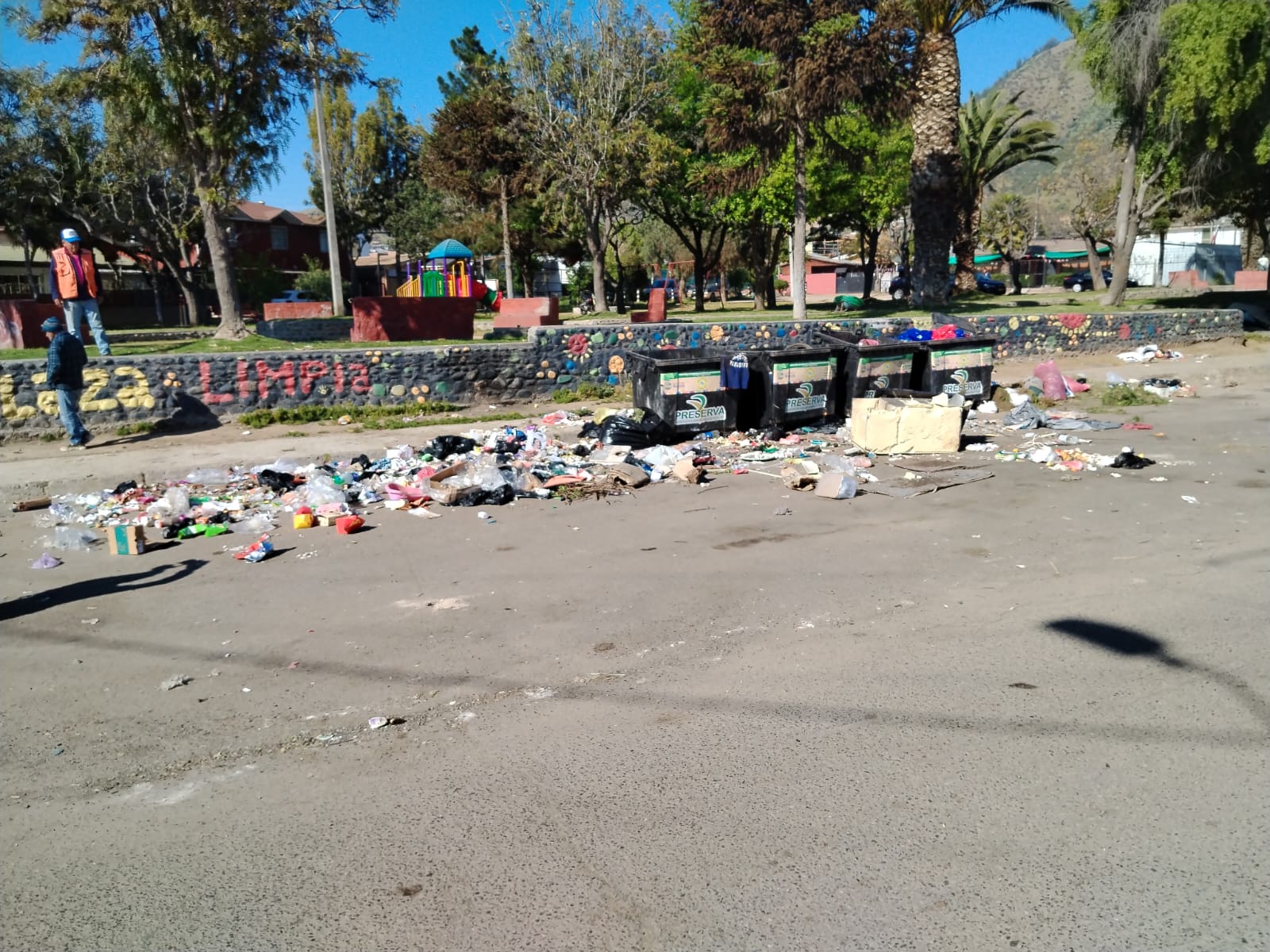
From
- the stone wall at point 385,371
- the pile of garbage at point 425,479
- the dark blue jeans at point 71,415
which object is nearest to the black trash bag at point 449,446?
the pile of garbage at point 425,479

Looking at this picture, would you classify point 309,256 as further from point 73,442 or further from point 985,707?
point 985,707

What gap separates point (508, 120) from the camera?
3522cm

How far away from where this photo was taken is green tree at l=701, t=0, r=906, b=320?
1953 cm

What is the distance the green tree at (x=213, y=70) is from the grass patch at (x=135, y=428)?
16.3ft

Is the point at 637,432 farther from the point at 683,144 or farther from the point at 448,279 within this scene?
the point at 683,144

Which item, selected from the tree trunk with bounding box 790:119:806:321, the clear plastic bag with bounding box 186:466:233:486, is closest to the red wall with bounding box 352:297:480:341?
the tree trunk with bounding box 790:119:806:321

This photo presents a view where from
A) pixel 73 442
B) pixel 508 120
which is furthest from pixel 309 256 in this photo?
pixel 73 442

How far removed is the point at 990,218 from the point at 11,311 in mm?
51193

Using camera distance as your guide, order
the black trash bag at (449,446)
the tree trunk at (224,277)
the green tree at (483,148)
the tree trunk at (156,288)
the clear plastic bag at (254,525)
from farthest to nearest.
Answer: the tree trunk at (156,288) < the green tree at (483,148) < the tree trunk at (224,277) < the black trash bag at (449,446) < the clear plastic bag at (254,525)

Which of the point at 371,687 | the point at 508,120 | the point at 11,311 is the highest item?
the point at 508,120

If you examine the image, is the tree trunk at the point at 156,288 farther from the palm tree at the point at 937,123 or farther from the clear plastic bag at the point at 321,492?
the clear plastic bag at the point at 321,492

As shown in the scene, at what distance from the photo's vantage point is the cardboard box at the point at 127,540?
313 inches

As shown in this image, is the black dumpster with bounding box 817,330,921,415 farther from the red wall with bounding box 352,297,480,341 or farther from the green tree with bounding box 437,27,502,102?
the green tree with bounding box 437,27,502,102

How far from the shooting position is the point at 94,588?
701 centimetres
